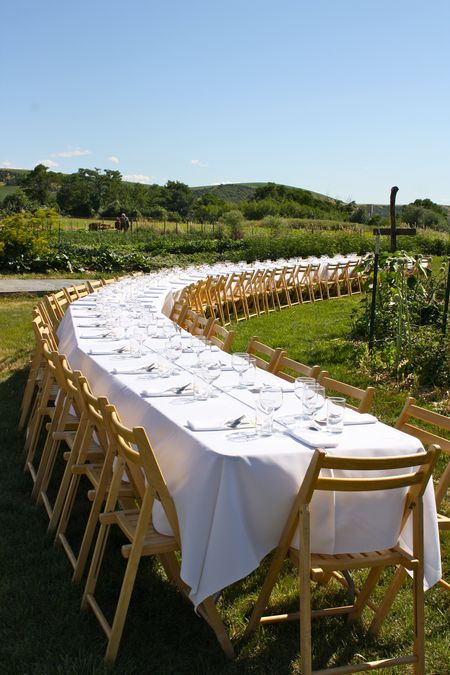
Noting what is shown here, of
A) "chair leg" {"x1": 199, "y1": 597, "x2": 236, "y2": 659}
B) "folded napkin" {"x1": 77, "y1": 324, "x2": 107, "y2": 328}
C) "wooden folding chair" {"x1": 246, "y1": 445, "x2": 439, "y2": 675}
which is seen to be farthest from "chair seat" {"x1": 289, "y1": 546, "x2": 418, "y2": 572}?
"folded napkin" {"x1": 77, "y1": 324, "x2": 107, "y2": 328}

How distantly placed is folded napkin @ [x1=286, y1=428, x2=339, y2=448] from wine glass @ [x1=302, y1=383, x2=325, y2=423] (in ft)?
0.44

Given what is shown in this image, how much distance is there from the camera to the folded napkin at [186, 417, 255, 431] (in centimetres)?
330

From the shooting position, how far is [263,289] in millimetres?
13820

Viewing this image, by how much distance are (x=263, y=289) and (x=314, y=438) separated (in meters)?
10.7

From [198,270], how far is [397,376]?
7.38 m

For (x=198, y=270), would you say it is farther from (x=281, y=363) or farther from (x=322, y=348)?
(x=281, y=363)

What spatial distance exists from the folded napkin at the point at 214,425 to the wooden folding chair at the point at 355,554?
491 millimetres

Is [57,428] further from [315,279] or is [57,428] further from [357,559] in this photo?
[315,279]

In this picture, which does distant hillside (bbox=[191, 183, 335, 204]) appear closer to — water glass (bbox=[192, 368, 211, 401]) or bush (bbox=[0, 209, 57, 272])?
bush (bbox=[0, 209, 57, 272])

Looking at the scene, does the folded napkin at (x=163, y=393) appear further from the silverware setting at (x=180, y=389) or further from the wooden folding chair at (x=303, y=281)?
the wooden folding chair at (x=303, y=281)

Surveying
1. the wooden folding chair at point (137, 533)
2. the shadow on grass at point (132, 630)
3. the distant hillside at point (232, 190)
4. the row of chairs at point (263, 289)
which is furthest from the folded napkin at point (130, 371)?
the distant hillside at point (232, 190)

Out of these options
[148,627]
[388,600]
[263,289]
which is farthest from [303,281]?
[148,627]

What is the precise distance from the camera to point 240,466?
2.93m

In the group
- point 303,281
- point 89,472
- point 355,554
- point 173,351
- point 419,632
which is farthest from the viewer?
point 303,281
